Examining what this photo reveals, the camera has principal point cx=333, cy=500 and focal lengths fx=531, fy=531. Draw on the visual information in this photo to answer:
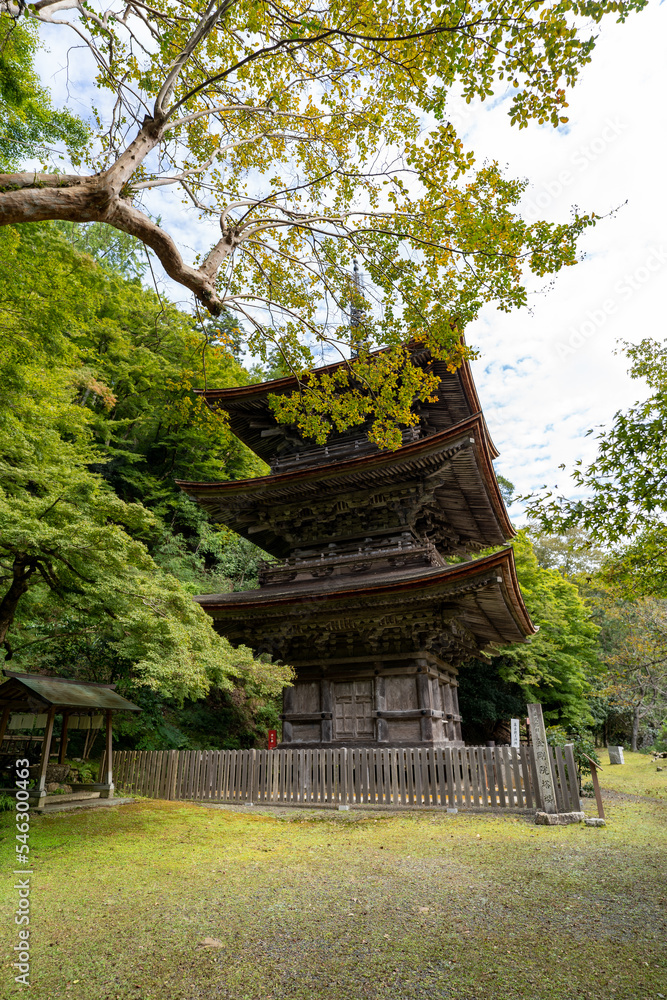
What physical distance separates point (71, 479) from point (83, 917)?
22.5 feet

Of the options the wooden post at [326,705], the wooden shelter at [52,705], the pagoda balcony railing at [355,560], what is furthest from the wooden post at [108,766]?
the pagoda balcony railing at [355,560]

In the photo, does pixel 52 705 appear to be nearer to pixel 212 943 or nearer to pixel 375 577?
pixel 375 577

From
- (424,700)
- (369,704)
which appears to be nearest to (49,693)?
(369,704)

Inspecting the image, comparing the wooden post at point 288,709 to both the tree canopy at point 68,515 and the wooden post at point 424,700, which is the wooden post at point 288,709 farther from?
the wooden post at point 424,700

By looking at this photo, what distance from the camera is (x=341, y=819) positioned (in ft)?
31.1

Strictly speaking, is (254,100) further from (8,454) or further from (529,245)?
(8,454)

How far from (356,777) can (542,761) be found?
12.5 ft

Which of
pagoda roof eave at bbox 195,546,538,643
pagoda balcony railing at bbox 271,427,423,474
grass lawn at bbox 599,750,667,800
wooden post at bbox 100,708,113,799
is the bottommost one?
grass lawn at bbox 599,750,667,800

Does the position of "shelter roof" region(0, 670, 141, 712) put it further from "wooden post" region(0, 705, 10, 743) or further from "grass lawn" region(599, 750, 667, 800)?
"grass lawn" region(599, 750, 667, 800)

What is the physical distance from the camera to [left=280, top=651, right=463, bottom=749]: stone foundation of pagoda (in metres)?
12.2

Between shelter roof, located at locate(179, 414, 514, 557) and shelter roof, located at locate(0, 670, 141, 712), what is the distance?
552 centimetres

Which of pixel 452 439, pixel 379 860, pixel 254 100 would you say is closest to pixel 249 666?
pixel 379 860

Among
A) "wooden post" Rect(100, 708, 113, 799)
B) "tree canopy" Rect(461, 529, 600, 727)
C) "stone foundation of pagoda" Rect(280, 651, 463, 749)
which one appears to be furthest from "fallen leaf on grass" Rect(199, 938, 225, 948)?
"tree canopy" Rect(461, 529, 600, 727)

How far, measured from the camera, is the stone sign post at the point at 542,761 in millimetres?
8797
